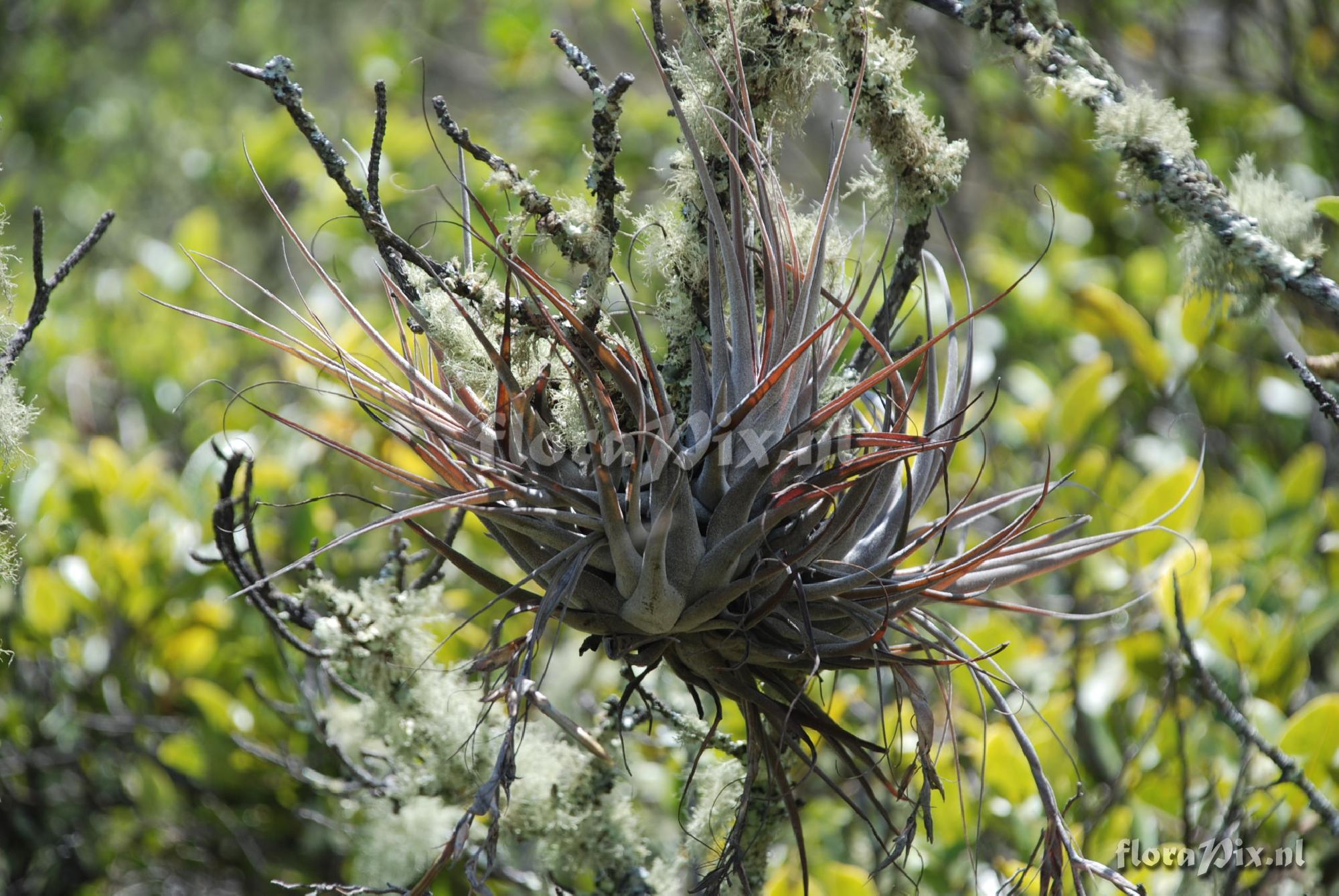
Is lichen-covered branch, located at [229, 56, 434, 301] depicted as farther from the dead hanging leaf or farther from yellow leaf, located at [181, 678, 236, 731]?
yellow leaf, located at [181, 678, 236, 731]

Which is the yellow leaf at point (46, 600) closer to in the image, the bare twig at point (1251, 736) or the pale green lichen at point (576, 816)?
the pale green lichen at point (576, 816)

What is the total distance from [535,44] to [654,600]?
114 inches

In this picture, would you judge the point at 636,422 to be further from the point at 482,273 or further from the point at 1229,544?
the point at 1229,544

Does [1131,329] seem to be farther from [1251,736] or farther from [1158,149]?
[1158,149]

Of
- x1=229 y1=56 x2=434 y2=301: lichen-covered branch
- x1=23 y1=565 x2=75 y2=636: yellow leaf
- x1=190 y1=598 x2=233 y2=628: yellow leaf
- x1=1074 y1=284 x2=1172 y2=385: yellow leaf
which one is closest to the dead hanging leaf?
x1=229 y1=56 x2=434 y2=301: lichen-covered branch

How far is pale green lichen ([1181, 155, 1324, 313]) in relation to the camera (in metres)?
0.94

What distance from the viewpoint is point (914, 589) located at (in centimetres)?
82

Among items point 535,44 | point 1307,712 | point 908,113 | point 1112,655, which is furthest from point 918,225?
point 535,44

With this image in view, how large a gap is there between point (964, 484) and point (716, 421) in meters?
1.39

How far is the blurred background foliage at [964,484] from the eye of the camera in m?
1.62

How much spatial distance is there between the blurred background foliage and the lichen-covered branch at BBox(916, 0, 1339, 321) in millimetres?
41

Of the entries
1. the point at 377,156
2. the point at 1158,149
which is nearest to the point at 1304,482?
the point at 1158,149

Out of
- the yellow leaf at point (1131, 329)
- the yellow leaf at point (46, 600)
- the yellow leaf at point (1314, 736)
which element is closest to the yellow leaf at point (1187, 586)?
the yellow leaf at point (1314, 736)

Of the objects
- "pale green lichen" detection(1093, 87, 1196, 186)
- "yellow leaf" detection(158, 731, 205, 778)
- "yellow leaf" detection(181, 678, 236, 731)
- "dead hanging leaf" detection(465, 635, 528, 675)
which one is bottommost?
"dead hanging leaf" detection(465, 635, 528, 675)
